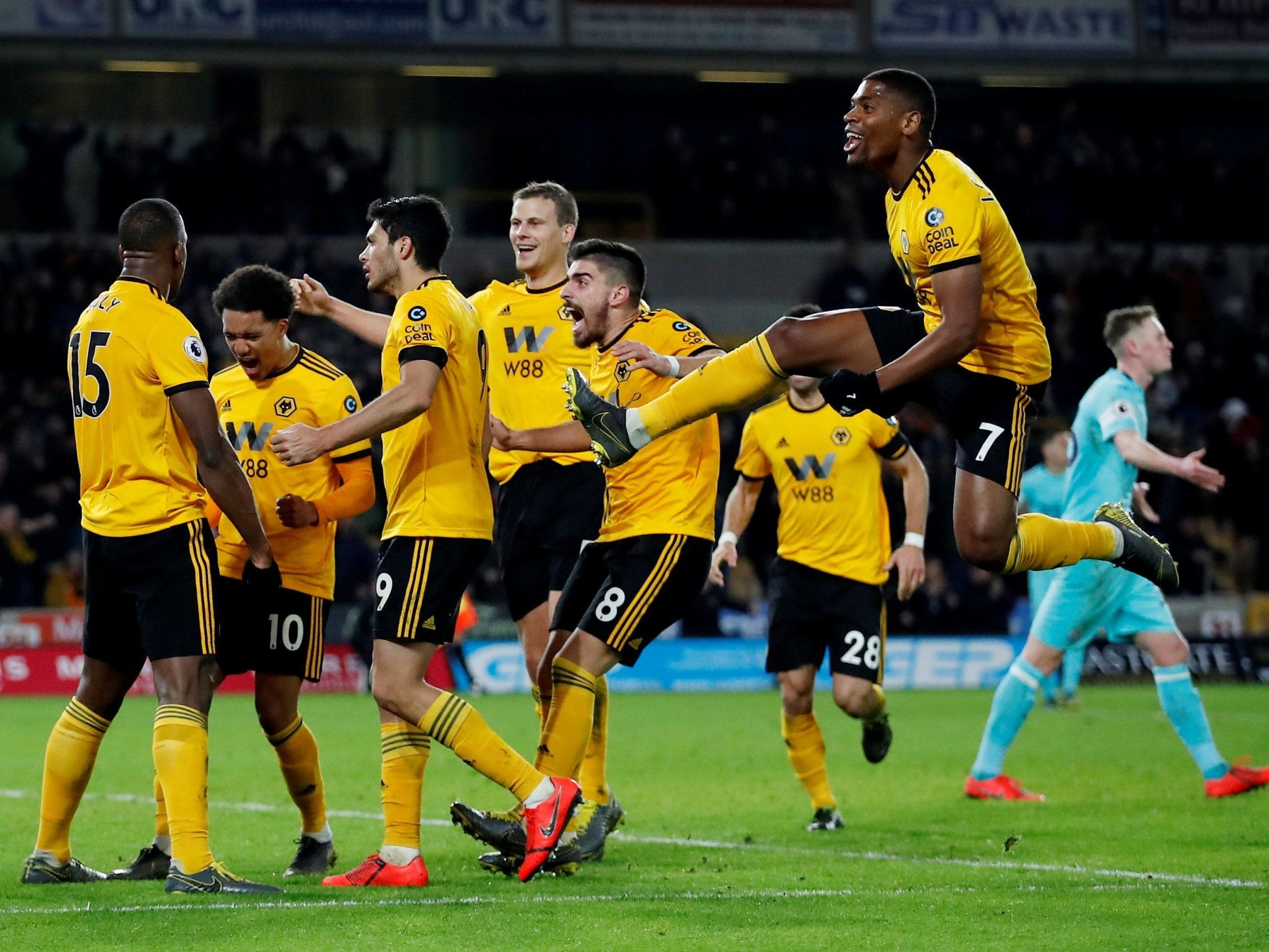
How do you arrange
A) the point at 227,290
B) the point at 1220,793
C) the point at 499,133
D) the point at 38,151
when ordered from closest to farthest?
the point at 227,290 → the point at 1220,793 → the point at 38,151 → the point at 499,133

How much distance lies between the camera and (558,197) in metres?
8.06

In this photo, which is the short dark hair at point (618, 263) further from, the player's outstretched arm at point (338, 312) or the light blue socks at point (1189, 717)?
the light blue socks at point (1189, 717)

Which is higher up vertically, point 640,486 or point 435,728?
point 640,486

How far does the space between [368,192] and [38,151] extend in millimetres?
4599

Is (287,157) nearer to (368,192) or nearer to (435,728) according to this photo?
(368,192)

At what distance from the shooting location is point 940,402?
22.5 ft

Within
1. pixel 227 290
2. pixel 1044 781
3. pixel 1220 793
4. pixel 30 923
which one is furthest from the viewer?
pixel 1044 781

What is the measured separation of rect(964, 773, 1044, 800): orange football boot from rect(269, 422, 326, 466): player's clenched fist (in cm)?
486

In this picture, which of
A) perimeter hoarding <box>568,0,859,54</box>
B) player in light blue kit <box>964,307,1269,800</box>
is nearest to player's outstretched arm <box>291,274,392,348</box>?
player in light blue kit <box>964,307,1269,800</box>

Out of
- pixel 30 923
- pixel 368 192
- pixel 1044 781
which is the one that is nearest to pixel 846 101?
pixel 368 192

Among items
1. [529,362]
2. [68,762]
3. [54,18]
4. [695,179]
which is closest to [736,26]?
[695,179]

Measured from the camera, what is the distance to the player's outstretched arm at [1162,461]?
8406 millimetres

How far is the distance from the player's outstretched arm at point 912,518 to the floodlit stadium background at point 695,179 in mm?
9601

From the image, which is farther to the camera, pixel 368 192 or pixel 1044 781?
pixel 368 192
